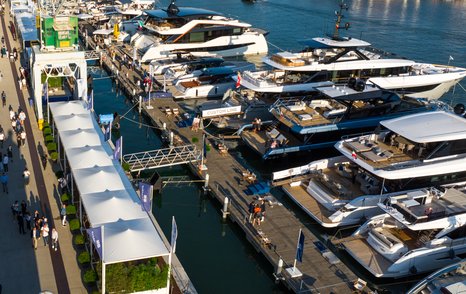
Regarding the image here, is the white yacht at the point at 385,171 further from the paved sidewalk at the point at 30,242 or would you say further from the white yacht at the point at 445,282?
the paved sidewalk at the point at 30,242

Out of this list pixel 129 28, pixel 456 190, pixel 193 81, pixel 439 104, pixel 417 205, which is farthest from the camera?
pixel 129 28

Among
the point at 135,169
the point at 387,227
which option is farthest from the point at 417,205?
the point at 135,169

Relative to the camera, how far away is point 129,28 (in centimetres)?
6569

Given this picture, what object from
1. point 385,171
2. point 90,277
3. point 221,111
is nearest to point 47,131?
point 221,111

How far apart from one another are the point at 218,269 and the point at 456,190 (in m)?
13.2

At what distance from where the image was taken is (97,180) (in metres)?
26.3

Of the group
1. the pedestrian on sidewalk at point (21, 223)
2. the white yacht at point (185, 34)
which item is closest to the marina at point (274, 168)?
the pedestrian on sidewalk at point (21, 223)

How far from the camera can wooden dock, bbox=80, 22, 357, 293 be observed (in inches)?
966

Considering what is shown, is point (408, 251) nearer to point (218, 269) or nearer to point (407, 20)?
point (218, 269)

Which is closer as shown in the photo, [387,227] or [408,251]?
[408,251]

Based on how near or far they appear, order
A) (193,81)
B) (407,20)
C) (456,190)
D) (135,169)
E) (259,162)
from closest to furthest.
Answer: (456,190) → (135,169) → (259,162) → (193,81) → (407,20)

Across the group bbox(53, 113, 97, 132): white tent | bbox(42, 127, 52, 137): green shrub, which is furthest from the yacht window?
bbox(53, 113, 97, 132): white tent

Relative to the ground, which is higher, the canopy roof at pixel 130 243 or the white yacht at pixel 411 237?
the canopy roof at pixel 130 243

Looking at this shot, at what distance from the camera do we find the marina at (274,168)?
83.3ft
